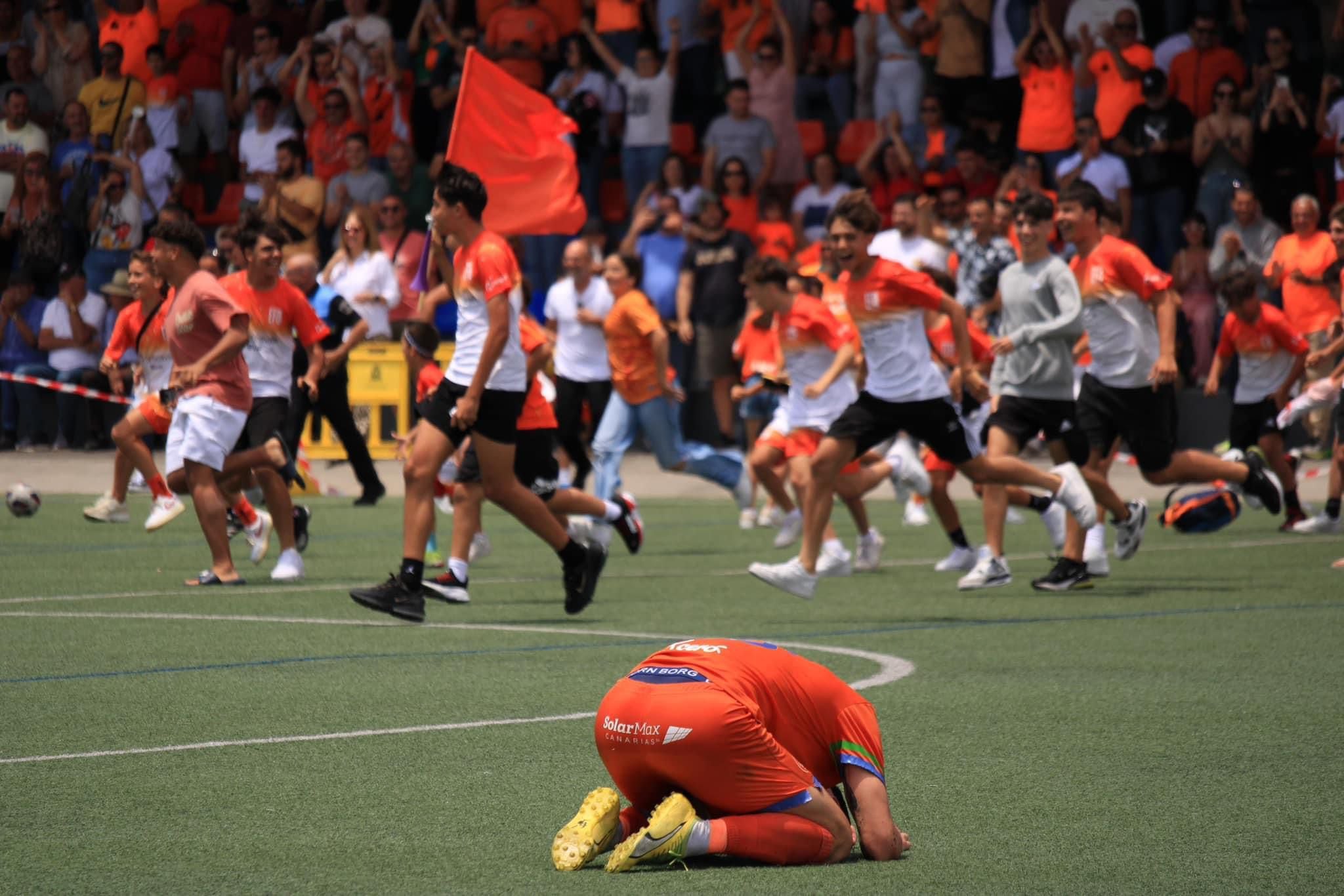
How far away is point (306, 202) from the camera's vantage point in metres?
22.8

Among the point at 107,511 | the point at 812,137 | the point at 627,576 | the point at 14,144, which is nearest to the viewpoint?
the point at 627,576

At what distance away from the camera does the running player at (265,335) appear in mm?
13359

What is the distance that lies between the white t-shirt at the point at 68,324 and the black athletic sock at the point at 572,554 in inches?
560

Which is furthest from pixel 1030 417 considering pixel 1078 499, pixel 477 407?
pixel 477 407

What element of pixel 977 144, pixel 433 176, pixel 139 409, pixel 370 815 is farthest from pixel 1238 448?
pixel 370 815

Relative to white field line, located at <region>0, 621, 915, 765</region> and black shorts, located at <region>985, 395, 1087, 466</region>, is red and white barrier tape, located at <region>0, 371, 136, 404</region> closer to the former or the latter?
white field line, located at <region>0, 621, 915, 765</region>

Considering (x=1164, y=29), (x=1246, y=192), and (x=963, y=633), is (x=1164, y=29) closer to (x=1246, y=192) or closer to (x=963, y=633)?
(x=1246, y=192)

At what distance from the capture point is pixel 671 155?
71.4 ft

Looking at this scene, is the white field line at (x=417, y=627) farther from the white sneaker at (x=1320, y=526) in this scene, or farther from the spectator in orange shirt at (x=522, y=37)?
the spectator in orange shirt at (x=522, y=37)

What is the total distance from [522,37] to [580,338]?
6.75 metres

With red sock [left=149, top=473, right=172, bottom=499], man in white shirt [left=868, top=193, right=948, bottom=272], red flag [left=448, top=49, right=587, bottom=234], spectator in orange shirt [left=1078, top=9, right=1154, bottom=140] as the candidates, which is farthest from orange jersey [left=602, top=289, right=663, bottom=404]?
spectator in orange shirt [left=1078, top=9, right=1154, bottom=140]

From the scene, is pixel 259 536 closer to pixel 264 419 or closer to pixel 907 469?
pixel 264 419

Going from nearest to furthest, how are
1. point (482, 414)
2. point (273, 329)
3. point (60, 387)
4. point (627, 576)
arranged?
point (482, 414) < point (627, 576) < point (273, 329) < point (60, 387)

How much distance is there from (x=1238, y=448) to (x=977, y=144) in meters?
5.65
